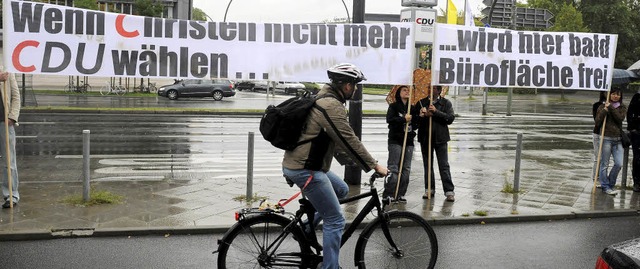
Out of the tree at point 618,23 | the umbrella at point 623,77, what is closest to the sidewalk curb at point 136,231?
the umbrella at point 623,77

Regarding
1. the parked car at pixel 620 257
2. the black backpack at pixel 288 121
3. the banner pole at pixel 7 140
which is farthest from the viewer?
the banner pole at pixel 7 140

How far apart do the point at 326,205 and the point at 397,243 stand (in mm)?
859

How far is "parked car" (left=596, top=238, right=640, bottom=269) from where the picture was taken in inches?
131

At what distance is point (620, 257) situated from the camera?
3.38 meters

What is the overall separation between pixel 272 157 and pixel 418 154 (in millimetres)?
3528

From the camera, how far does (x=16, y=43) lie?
26.1 ft

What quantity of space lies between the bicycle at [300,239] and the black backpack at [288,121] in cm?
58

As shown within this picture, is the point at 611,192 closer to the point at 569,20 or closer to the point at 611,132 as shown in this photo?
the point at 611,132

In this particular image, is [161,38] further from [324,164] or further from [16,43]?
[324,164]

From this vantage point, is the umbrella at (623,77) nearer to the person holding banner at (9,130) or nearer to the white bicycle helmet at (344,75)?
the white bicycle helmet at (344,75)

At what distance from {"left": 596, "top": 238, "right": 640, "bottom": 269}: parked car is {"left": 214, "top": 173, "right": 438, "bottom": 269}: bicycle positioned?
2052mm

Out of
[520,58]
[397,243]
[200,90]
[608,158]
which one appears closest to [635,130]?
[608,158]

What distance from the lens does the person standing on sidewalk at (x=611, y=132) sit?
1008 cm

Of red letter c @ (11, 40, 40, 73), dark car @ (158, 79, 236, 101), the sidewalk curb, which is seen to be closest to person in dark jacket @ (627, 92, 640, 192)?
the sidewalk curb
